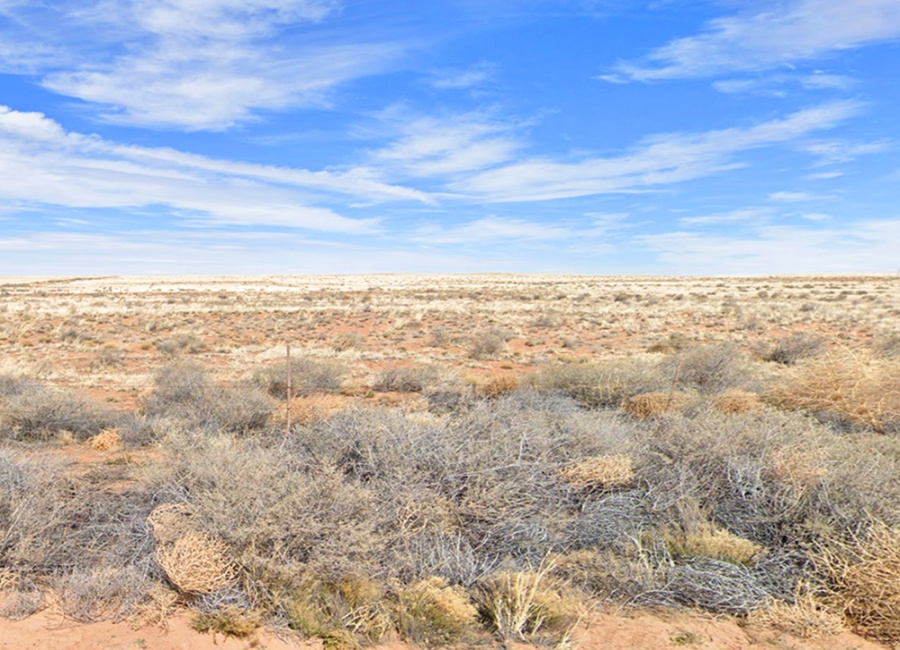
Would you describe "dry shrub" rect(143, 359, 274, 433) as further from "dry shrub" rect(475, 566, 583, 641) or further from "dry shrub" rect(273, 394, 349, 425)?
"dry shrub" rect(475, 566, 583, 641)

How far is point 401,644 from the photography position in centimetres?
433

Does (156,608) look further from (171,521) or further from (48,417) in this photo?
(48,417)

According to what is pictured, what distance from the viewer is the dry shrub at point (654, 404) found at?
9516 millimetres

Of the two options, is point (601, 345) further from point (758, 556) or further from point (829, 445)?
point (758, 556)

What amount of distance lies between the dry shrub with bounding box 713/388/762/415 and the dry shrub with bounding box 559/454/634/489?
386cm

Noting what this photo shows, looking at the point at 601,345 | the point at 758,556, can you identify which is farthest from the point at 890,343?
the point at 758,556

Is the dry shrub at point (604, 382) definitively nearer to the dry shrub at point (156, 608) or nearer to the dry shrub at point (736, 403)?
the dry shrub at point (736, 403)

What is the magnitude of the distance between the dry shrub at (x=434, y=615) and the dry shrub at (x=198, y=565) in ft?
4.59

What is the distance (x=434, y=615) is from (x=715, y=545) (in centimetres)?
264

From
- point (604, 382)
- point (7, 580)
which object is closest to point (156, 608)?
point (7, 580)

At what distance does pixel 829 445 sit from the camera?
6.32 m

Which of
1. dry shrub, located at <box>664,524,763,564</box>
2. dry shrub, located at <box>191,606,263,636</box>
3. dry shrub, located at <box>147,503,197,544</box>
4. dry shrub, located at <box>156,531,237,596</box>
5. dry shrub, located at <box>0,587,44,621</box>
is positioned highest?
dry shrub, located at <box>147,503,197,544</box>

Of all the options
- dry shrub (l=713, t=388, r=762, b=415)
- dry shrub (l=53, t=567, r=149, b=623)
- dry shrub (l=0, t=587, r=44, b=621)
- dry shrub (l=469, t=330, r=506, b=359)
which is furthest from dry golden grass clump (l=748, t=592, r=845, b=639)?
dry shrub (l=469, t=330, r=506, b=359)

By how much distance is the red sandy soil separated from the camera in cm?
413
